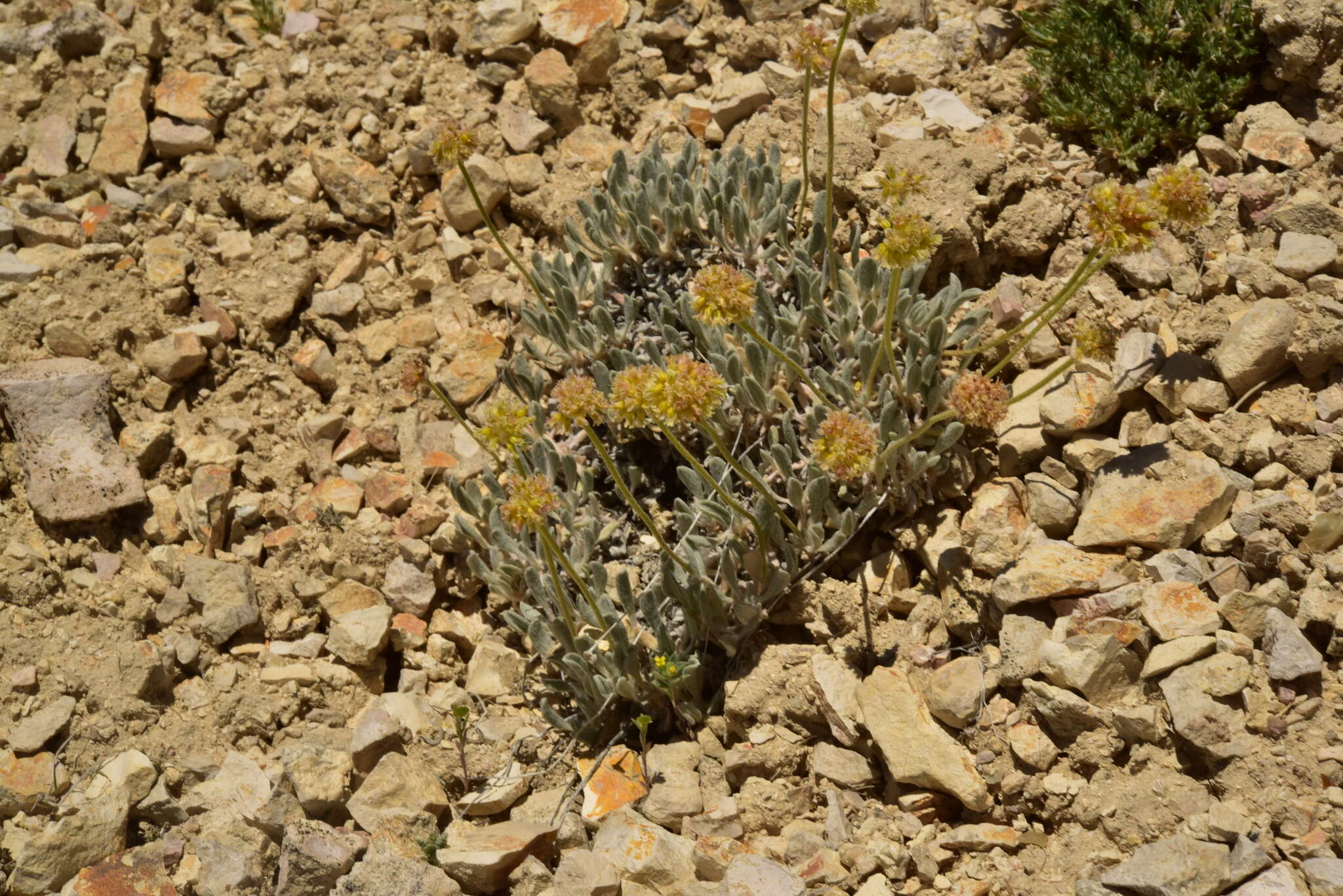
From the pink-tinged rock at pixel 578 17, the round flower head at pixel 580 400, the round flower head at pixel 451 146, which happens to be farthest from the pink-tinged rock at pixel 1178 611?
the pink-tinged rock at pixel 578 17

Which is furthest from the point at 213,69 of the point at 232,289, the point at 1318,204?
the point at 1318,204

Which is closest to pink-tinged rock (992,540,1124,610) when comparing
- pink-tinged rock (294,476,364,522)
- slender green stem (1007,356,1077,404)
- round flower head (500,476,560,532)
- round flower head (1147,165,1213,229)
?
slender green stem (1007,356,1077,404)

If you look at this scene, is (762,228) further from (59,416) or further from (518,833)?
(59,416)

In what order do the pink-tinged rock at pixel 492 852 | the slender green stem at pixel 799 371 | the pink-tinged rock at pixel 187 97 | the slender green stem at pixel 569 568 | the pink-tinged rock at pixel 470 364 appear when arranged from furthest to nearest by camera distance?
1. the pink-tinged rock at pixel 187 97
2. the pink-tinged rock at pixel 470 364
3. the slender green stem at pixel 799 371
4. the slender green stem at pixel 569 568
5. the pink-tinged rock at pixel 492 852

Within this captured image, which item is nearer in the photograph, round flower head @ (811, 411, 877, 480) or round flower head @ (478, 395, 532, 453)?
round flower head @ (811, 411, 877, 480)

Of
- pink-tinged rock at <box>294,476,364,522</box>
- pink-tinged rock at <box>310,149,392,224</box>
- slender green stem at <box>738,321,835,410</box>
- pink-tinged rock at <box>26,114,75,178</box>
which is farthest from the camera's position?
pink-tinged rock at <box>26,114,75,178</box>

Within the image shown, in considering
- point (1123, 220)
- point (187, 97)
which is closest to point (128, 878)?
point (1123, 220)

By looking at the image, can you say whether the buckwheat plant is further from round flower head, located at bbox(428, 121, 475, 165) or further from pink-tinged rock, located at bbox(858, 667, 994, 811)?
round flower head, located at bbox(428, 121, 475, 165)

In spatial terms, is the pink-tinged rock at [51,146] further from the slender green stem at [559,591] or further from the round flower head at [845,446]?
the round flower head at [845,446]
